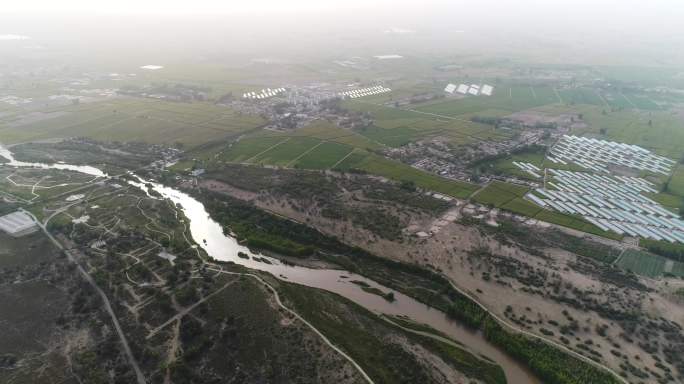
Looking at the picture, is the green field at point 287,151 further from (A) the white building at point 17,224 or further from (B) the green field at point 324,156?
(A) the white building at point 17,224

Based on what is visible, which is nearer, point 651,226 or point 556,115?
point 651,226

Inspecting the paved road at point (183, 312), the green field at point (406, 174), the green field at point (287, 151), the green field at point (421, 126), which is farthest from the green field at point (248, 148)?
the paved road at point (183, 312)

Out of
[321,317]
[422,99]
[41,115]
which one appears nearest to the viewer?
[321,317]

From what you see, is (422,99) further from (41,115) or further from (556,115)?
(41,115)

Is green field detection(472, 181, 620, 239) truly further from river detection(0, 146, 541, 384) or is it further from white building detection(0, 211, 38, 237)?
white building detection(0, 211, 38, 237)

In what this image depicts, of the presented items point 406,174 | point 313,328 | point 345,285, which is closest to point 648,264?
point 345,285

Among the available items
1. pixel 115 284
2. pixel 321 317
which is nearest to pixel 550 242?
pixel 321 317

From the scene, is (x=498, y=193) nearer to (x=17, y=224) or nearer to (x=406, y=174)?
(x=406, y=174)

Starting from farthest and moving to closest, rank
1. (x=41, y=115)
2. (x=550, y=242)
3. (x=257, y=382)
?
(x=41, y=115) → (x=550, y=242) → (x=257, y=382)
